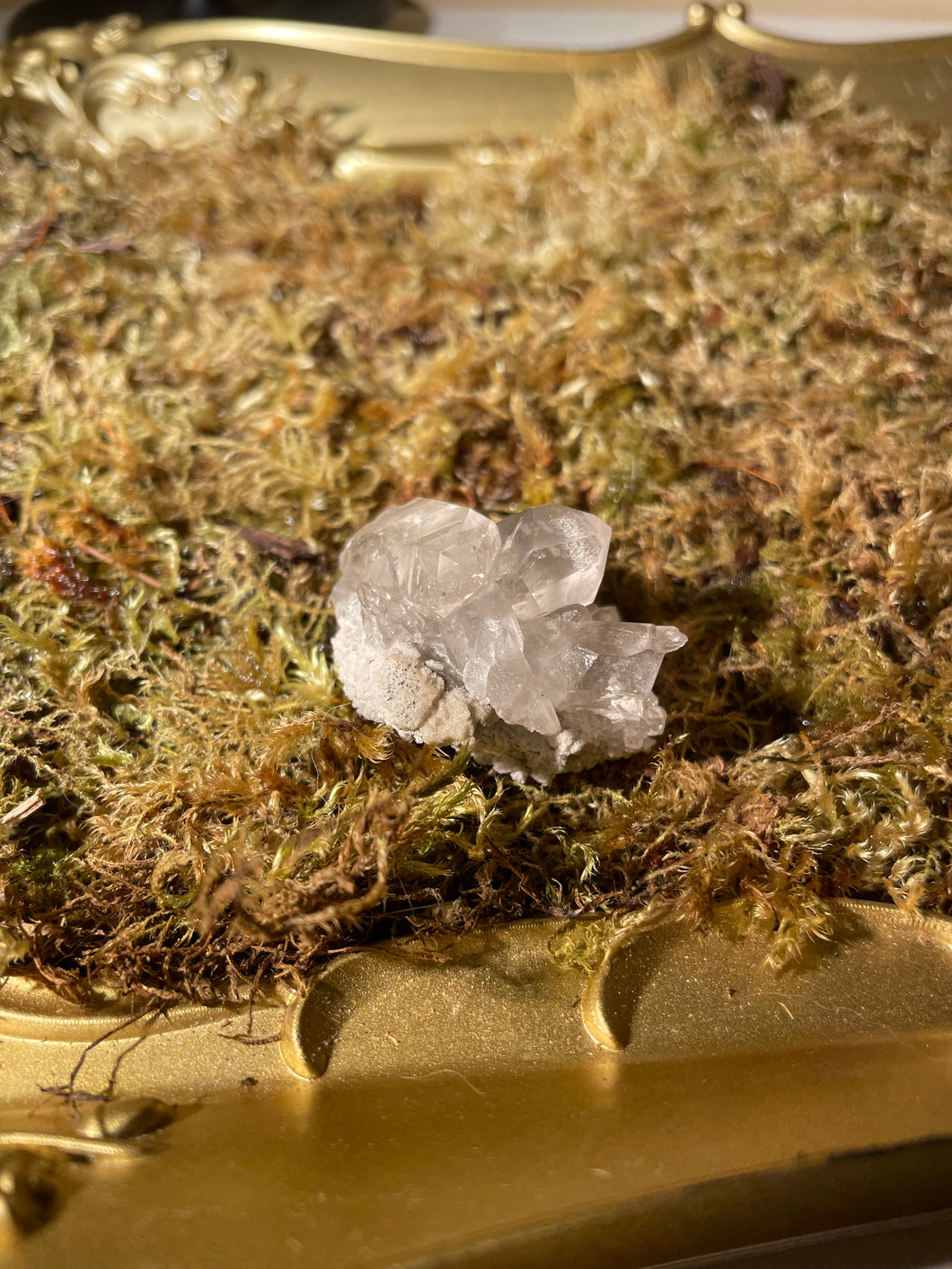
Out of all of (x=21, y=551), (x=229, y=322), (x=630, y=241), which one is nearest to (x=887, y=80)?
(x=630, y=241)

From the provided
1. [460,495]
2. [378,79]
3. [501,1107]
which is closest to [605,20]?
[378,79]

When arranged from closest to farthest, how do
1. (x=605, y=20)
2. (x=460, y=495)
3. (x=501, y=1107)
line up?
(x=501, y=1107), (x=460, y=495), (x=605, y=20)

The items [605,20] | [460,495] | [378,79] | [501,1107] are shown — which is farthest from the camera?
[605,20]

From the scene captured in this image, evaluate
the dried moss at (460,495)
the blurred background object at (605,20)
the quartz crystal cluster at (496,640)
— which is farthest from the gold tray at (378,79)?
the quartz crystal cluster at (496,640)

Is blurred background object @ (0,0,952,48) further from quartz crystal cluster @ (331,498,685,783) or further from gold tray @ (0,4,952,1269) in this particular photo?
gold tray @ (0,4,952,1269)

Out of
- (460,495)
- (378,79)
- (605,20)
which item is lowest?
(460,495)

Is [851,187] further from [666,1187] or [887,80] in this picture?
Result: [666,1187]

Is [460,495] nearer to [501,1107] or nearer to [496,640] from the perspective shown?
[496,640]
